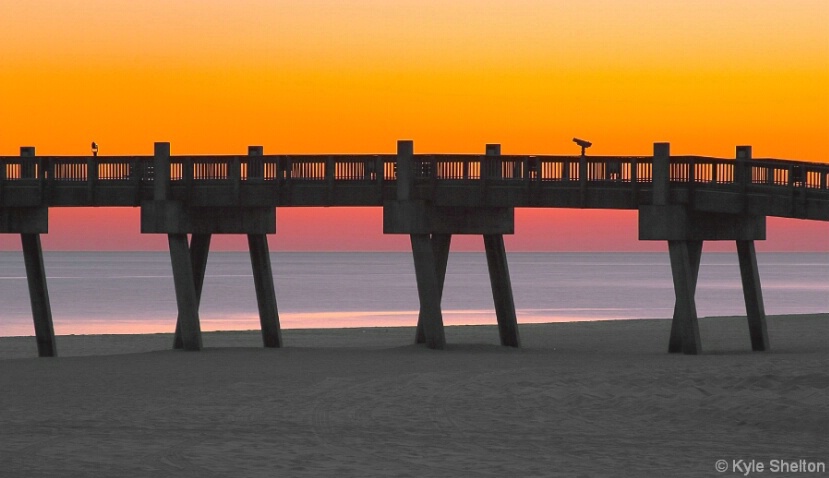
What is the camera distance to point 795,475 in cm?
1650

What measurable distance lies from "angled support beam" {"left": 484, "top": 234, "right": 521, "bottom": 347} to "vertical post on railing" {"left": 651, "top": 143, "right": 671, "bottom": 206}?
549 centimetres

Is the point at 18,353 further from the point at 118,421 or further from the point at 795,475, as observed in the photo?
the point at 795,475

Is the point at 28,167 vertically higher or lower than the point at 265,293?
higher

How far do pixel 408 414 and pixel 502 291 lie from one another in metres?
16.5

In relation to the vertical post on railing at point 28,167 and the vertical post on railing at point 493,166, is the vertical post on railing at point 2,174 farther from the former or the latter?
the vertical post on railing at point 493,166

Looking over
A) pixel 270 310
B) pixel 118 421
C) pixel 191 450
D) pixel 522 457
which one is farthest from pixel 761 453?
pixel 270 310

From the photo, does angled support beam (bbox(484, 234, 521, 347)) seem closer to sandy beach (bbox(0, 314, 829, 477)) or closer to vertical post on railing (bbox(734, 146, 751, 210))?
sandy beach (bbox(0, 314, 829, 477))

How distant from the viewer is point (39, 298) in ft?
124

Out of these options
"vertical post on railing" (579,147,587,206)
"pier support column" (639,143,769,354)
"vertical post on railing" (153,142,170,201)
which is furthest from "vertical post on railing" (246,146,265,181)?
"pier support column" (639,143,769,354)

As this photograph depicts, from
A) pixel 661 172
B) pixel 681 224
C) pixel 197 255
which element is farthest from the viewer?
pixel 197 255

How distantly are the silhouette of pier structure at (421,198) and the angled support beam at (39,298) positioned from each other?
0.15 feet

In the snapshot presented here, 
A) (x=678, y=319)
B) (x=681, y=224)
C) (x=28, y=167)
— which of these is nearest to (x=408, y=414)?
(x=681, y=224)

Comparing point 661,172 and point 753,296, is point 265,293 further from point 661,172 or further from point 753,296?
point 753,296

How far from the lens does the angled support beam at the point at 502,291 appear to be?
122 ft
